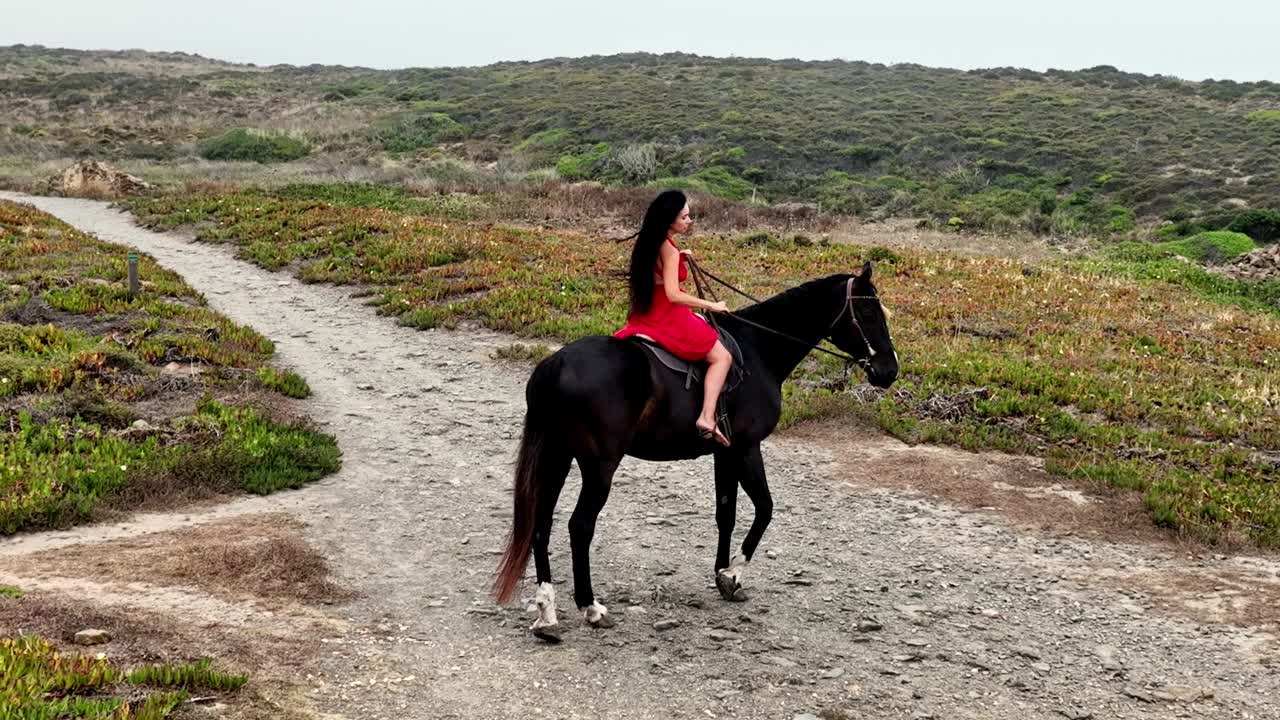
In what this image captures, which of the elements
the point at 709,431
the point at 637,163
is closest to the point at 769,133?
the point at 637,163

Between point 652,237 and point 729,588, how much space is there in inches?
113

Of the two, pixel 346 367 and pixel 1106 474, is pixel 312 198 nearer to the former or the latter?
pixel 346 367

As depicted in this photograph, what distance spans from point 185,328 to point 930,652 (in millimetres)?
13066

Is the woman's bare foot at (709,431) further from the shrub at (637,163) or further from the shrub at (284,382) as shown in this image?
the shrub at (637,163)

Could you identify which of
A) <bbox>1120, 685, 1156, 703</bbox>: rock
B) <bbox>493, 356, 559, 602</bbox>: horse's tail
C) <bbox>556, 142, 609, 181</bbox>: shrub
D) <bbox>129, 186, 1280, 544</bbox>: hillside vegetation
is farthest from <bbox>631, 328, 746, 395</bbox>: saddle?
<bbox>556, 142, 609, 181</bbox>: shrub

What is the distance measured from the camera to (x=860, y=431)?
1274cm

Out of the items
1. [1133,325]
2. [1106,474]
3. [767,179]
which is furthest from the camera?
[767,179]

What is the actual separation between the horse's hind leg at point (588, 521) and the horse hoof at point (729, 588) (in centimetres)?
107

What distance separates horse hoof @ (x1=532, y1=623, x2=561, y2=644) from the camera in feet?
22.3

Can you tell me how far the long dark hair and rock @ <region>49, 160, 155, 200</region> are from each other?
3708 cm

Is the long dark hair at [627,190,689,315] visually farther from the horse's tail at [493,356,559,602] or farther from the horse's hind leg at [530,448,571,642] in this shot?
the horse's hind leg at [530,448,571,642]

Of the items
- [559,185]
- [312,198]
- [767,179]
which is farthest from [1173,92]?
[312,198]

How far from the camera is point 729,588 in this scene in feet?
25.2

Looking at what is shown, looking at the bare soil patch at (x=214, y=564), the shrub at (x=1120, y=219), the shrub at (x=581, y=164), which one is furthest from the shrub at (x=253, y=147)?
→ the bare soil patch at (x=214, y=564)
